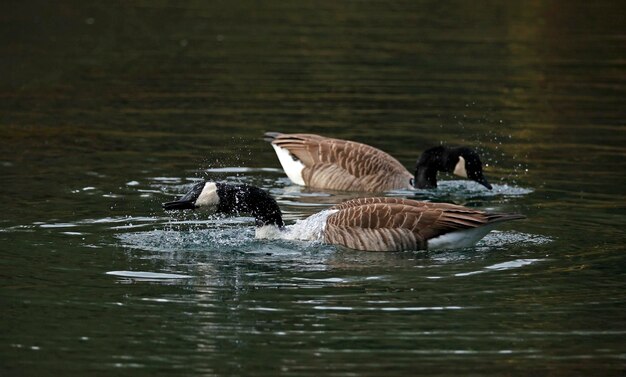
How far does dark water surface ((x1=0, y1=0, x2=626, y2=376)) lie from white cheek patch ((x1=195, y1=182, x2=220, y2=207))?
384 millimetres

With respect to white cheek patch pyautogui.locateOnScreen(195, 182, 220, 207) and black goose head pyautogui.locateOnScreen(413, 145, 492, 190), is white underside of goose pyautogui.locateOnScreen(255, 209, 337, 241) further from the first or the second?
black goose head pyautogui.locateOnScreen(413, 145, 492, 190)

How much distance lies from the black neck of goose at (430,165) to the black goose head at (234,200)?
15.2ft

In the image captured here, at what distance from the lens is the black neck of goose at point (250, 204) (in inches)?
553

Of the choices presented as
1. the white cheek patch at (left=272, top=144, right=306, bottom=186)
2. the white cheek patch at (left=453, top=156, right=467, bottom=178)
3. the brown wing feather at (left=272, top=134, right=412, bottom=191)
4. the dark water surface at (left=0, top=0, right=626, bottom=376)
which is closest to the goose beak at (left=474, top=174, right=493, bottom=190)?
the white cheek patch at (left=453, top=156, right=467, bottom=178)

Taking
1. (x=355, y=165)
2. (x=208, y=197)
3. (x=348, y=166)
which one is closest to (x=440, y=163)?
(x=355, y=165)

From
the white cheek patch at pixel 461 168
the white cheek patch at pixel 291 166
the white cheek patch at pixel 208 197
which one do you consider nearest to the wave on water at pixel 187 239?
the white cheek patch at pixel 208 197

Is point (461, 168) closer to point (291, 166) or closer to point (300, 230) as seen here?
point (291, 166)

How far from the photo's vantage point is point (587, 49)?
1191 inches

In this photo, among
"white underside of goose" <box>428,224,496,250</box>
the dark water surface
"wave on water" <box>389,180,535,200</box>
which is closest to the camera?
the dark water surface

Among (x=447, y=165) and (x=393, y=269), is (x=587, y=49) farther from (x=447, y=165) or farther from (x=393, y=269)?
(x=393, y=269)

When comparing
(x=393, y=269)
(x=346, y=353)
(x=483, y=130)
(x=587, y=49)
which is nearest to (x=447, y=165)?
(x=483, y=130)

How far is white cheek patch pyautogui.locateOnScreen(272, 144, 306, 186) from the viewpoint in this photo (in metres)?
18.6

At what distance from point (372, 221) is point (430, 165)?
16.2 ft

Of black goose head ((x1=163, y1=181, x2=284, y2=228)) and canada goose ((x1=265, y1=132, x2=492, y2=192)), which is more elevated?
canada goose ((x1=265, y1=132, x2=492, y2=192))
